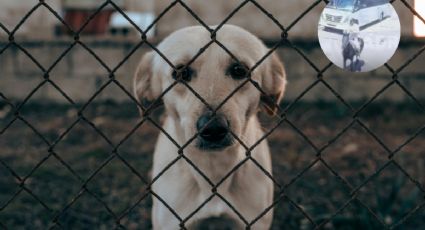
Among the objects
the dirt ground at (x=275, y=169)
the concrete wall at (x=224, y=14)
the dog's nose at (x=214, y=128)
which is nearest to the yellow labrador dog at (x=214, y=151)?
the dog's nose at (x=214, y=128)

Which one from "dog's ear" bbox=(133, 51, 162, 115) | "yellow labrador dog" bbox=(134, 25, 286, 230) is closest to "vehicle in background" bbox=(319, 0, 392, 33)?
"yellow labrador dog" bbox=(134, 25, 286, 230)

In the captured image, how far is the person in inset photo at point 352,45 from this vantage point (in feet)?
5.79

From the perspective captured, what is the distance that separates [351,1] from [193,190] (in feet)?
4.74

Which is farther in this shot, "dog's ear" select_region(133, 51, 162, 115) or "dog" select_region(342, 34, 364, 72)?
"dog's ear" select_region(133, 51, 162, 115)

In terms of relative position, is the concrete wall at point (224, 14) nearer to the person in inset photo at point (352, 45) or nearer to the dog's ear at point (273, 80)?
the dog's ear at point (273, 80)

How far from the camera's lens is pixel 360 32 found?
176 cm

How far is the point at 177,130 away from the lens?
295 cm

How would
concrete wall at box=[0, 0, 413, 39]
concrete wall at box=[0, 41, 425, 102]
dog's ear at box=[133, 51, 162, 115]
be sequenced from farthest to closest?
concrete wall at box=[0, 0, 413, 39] → concrete wall at box=[0, 41, 425, 102] → dog's ear at box=[133, 51, 162, 115]

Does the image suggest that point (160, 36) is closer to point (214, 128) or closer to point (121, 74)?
point (121, 74)

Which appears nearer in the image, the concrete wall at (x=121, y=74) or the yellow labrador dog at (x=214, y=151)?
the yellow labrador dog at (x=214, y=151)

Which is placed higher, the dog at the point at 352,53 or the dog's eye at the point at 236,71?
the dog's eye at the point at 236,71

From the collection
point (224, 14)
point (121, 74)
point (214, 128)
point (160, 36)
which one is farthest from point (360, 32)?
point (224, 14)

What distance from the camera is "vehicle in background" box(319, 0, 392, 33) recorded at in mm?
1761

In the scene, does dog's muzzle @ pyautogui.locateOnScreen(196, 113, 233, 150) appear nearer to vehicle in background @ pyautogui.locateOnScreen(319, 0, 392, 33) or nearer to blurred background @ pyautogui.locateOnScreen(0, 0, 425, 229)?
vehicle in background @ pyautogui.locateOnScreen(319, 0, 392, 33)
